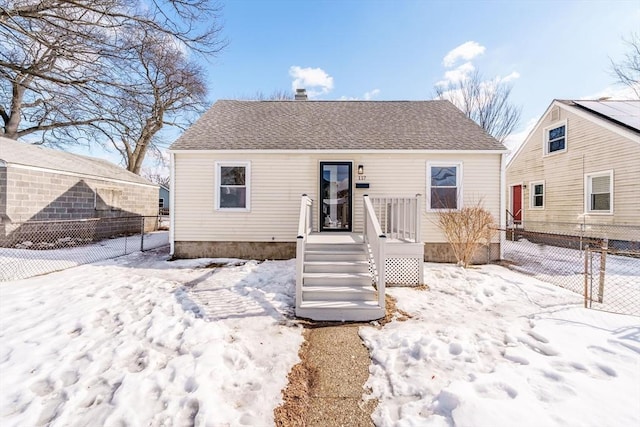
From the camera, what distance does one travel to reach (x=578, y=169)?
35.4ft

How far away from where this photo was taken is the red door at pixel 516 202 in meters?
14.2

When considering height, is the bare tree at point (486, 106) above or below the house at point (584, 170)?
above

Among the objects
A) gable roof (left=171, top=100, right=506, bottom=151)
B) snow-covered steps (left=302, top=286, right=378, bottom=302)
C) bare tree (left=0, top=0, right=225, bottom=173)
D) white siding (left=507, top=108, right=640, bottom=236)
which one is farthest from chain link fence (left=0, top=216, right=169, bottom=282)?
white siding (left=507, top=108, right=640, bottom=236)

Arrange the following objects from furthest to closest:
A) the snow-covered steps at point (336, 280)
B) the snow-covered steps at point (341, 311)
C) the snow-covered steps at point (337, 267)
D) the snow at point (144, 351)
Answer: the snow-covered steps at point (337, 267) → the snow-covered steps at point (336, 280) → the snow-covered steps at point (341, 311) → the snow at point (144, 351)

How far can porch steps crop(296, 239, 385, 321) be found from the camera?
432 cm

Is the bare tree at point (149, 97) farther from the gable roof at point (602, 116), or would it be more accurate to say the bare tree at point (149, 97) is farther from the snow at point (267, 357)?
the gable roof at point (602, 116)

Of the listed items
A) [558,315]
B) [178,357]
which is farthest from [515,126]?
[178,357]

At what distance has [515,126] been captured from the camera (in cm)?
2234

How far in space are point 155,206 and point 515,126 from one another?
27.1 metres

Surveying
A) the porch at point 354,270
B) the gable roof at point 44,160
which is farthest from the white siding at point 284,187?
the gable roof at point 44,160

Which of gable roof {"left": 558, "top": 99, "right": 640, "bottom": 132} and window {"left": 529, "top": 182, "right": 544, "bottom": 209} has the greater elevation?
gable roof {"left": 558, "top": 99, "right": 640, "bottom": 132}

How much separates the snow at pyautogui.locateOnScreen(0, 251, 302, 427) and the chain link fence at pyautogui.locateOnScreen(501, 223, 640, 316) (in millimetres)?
4875

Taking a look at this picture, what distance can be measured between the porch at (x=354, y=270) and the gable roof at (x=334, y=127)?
2.69 m

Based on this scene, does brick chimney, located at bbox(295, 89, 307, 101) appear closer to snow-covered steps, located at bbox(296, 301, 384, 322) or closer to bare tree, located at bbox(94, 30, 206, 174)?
bare tree, located at bbox(94, 30, 206, 174)
